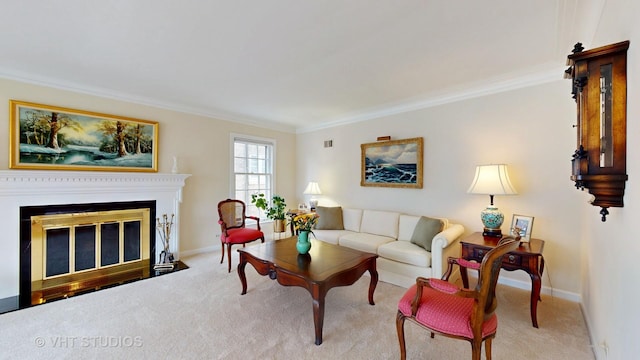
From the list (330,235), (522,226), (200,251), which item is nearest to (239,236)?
(200,251)

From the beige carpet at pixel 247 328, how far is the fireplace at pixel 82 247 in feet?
1.53

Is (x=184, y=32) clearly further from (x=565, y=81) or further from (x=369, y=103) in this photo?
(x=565, y=81)

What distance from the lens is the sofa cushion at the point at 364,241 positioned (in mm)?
3550

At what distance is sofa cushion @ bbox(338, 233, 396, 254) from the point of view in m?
3.55

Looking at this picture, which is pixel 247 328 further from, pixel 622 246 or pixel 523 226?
pixel 523 226

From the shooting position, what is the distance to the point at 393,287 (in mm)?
3203

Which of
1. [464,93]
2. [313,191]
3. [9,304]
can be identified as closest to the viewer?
[9,304]

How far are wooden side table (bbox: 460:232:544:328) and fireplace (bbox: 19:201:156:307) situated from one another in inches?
156

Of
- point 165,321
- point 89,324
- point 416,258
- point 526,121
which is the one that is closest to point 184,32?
point 165,321

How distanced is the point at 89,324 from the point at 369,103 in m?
4.18

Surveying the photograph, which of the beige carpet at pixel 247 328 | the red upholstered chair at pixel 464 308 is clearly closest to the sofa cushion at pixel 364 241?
the beige carpet at pixel 247 328

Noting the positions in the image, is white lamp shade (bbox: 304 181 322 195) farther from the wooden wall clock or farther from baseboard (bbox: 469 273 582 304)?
the wooden wall clock

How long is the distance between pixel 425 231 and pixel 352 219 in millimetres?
1374

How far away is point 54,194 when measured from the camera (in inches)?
124
